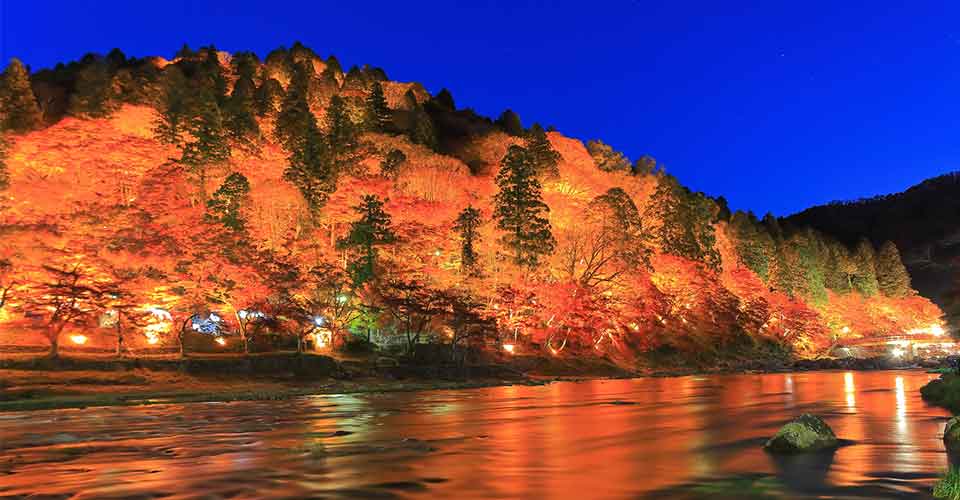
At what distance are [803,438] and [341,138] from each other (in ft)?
170

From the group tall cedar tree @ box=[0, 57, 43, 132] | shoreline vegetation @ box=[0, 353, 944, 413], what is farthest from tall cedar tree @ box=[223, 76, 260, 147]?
shoreline vegetation @ box=[0, 353, 944, 413]

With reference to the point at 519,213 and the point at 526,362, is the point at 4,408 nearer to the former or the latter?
the point at 526,362

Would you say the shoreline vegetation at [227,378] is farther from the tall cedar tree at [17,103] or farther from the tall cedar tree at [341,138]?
the tall cedar tree at [17,103]

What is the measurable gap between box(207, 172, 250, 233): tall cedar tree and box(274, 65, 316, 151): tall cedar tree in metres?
9.06

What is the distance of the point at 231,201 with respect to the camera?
46188 millimetres

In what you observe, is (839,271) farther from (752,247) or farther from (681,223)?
(681,223)

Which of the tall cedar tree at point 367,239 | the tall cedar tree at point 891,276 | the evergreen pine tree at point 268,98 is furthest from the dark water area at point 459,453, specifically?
the tall cedar tree at point 891,276

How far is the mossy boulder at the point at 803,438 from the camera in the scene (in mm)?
12430

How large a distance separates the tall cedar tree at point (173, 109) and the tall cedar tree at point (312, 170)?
9208 millimetres

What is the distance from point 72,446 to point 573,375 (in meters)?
36.3

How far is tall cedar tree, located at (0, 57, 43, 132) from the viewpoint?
54000 mm

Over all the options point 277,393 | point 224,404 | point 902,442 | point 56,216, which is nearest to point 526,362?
point 277,393

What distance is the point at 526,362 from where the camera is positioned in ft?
151

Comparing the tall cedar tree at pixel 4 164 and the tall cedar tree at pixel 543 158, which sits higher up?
the tall cedar tree at pixel 543 158
